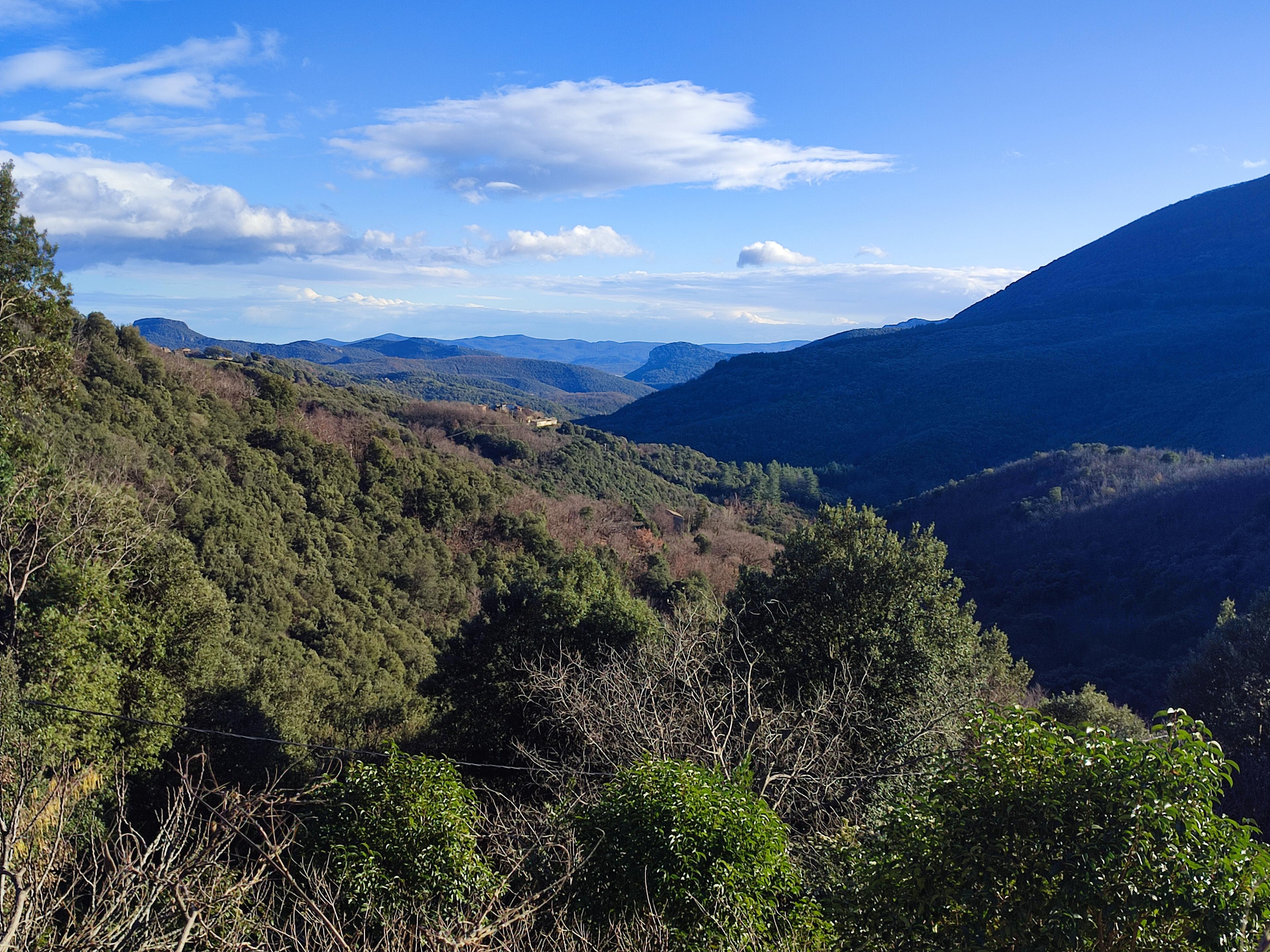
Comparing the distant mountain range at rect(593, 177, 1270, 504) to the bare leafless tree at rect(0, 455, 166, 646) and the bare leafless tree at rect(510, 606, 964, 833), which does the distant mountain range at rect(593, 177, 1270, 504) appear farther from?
the bare leafless tree at rect(0, 455, 166, 646)

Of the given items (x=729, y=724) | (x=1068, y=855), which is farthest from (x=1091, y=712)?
(x=1068, y=855)

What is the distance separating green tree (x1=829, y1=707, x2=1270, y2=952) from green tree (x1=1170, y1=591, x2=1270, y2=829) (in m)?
11.9

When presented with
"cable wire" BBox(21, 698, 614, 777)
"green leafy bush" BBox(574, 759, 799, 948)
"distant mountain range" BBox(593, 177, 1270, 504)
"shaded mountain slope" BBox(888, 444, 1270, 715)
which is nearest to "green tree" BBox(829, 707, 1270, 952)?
"green leafy bush" BBox(574, 759, 799, 948)

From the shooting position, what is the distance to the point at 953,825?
4.88 m

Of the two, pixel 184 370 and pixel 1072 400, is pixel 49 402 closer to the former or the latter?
pixel 184 370

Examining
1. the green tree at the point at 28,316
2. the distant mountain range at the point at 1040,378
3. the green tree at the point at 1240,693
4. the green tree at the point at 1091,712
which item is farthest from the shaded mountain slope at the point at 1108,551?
the green tree at the point at 28,316

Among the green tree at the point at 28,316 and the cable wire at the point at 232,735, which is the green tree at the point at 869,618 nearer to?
the cable wire at the point at 232,735

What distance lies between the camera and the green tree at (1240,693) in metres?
14.0

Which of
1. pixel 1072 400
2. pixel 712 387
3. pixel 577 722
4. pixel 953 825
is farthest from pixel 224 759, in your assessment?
pixel 712 387

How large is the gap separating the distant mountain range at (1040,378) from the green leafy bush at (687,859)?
201ft

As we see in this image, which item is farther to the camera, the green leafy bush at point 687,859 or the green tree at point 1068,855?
the green leafy bush at point 687,859

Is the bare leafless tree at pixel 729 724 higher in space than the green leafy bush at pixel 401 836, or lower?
lower

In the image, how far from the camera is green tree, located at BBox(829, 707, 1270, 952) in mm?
4012

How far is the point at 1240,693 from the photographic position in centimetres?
1658
